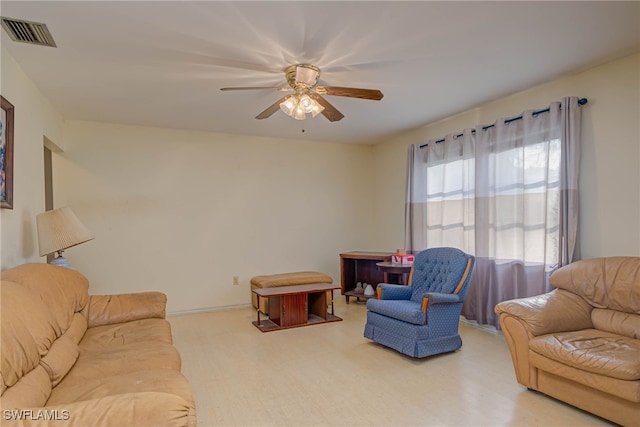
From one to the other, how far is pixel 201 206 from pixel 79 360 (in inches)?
122

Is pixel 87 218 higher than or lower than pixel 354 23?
lower

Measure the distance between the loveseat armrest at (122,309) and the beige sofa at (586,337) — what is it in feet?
8.95

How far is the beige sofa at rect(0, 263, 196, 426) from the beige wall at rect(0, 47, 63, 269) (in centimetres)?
47

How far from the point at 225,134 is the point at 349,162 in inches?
81.1

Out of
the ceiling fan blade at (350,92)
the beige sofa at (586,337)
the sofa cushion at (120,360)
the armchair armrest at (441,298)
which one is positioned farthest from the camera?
the armchair armrest at (441,298)

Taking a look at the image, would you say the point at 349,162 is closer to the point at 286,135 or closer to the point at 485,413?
the point at 286,135

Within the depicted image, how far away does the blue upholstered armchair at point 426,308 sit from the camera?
3070 millimetres

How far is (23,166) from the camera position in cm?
288

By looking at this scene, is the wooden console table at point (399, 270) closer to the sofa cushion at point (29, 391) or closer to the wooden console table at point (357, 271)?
the wooden console table at point (357, 271)

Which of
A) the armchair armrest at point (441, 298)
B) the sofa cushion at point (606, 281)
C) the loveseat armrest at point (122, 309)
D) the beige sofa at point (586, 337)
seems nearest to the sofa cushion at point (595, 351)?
the beige sofa at point (586, 337)

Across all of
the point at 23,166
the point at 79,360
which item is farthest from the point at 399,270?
the point at 23,166

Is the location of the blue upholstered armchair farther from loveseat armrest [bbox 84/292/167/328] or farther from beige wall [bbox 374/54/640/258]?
loveseat armrest [bbox 84/292/167/328]

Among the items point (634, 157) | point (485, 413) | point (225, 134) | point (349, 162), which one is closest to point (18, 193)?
point (225, 134)

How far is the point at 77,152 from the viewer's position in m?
4.40
